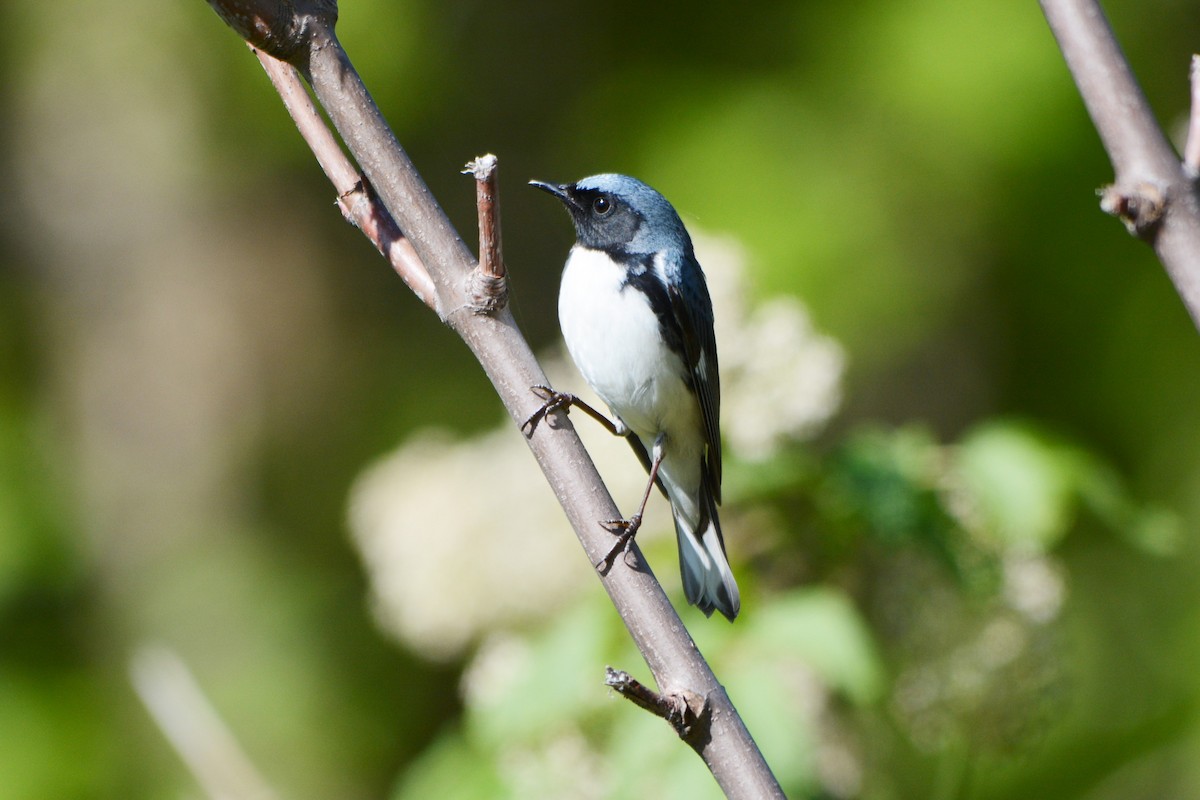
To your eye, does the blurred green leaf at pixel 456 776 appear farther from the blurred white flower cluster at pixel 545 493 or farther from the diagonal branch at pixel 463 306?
the diagonal branch at pixel 463 306

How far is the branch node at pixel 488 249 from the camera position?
101 centimetres

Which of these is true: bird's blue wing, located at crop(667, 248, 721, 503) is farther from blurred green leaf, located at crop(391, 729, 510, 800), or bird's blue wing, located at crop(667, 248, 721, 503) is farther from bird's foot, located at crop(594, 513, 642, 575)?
bird's foot, located at crop(594, 513, 642, 575)

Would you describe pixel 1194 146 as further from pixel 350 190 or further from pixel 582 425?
pixel 582 425

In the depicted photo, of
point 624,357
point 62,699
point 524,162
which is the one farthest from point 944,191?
point 62,699

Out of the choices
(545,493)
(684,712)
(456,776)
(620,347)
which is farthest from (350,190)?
(456,776)

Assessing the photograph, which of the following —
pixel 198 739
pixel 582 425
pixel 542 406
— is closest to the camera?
pixel 542 406

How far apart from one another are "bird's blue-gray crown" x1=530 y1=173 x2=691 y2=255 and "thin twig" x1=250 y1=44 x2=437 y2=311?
2.61ft

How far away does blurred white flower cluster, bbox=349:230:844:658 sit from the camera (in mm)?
2029

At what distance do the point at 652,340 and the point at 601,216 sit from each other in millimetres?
280

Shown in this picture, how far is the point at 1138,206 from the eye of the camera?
0.96 metres

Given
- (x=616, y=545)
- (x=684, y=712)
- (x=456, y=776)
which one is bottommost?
(x=684, y=712)

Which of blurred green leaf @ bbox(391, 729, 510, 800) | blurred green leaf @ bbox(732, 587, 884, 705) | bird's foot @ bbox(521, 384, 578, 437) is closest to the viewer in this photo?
bird's foot @ bbox(521, 384, 578, 437)

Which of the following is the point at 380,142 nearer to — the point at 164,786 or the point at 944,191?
the point at 944,191

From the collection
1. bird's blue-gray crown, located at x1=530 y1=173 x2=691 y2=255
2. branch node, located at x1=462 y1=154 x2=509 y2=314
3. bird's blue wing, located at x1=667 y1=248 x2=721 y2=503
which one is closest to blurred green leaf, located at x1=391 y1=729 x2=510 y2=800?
bird's blue wing, located at x1=667 y1=248 x2=721 y2=503
